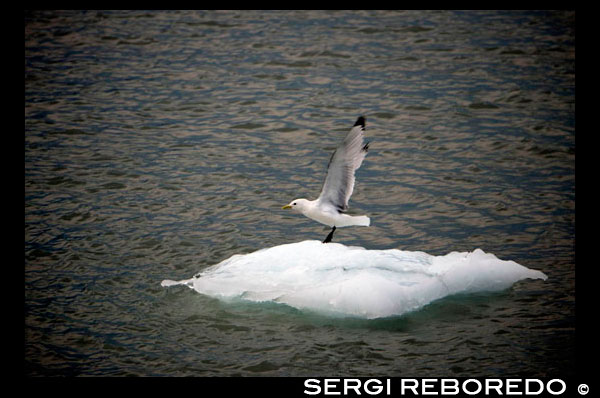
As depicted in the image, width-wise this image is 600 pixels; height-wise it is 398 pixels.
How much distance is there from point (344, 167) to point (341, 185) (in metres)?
0.26

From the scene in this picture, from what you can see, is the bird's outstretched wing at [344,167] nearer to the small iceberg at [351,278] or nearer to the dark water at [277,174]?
the small iceberg at [351,278]

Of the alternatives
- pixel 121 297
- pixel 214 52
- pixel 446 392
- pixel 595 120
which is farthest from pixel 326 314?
pixel 214 52

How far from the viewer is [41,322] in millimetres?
8562

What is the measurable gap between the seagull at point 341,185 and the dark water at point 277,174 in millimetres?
1079

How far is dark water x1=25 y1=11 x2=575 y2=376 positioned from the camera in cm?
791

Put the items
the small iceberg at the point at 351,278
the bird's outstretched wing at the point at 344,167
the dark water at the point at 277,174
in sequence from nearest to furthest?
the dark water at the point at 277,174 < the small iceberg at the point at 351,278 < the bird's outstretched wing at the point at 344,167

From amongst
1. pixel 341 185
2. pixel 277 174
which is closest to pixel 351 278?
pixel 341 185

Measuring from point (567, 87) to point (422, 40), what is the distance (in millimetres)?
3802

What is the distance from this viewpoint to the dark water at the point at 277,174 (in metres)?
7.91

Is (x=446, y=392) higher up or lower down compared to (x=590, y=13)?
lower down

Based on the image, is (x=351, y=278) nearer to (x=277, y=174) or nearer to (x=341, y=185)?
(x=341, y=185)

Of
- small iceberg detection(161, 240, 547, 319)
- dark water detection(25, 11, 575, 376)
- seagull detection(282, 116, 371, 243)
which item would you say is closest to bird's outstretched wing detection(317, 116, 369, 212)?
seagull detection(282, 116, 371, 243)

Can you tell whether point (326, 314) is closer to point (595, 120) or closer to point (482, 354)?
point (482, 354)

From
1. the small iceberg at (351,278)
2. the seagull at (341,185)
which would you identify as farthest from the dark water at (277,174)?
the seagull at (341,185)
